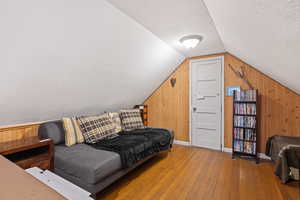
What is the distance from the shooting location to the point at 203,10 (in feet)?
5.19

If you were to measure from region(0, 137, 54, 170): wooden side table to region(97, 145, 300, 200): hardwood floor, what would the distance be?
74 cm

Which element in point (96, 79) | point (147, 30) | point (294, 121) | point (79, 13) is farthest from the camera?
point (294, 121)

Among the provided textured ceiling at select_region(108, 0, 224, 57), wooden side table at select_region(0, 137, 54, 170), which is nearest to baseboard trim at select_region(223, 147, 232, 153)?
textured ceiling at select_region(108, 0, 224, 57)

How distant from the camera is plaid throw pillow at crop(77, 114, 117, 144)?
7.41ft

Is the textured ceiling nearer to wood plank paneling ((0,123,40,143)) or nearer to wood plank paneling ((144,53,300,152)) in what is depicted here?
wood plank paneling ((144,53,300,152))

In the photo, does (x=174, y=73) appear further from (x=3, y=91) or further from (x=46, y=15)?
(x=3, y=91)

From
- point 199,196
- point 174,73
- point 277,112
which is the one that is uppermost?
point 174,73

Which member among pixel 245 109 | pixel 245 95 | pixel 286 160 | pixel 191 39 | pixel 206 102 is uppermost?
pixel 191 39

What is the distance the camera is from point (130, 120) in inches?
121

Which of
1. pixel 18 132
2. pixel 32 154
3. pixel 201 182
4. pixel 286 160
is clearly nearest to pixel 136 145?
pixel 201 182

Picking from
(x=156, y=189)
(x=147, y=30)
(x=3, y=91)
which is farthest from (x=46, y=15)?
(x=156, y=189)

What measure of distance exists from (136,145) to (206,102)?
1901mm

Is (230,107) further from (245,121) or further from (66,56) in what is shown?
(66,56)

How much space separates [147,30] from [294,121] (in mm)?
2829
